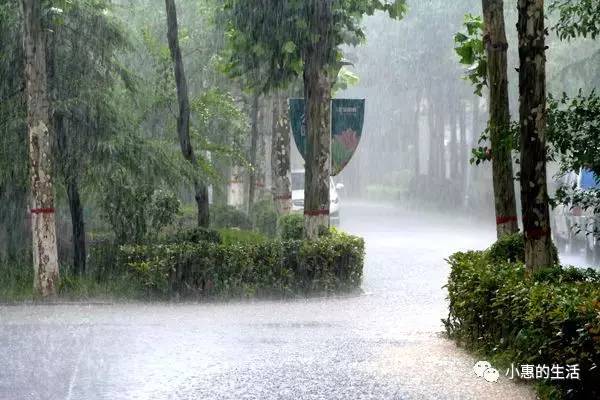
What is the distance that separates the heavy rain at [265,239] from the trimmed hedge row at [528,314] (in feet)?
0.10

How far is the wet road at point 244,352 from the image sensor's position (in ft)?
32.5

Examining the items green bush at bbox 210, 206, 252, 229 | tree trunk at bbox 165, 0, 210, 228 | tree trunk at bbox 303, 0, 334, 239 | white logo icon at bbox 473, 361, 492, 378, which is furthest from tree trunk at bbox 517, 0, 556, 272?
green bush at bbox 210, 206, 252, 229

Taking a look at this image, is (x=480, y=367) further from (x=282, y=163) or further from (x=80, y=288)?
(x=282, y=163)

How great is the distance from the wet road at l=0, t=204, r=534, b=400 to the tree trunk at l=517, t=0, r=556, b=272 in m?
1.78

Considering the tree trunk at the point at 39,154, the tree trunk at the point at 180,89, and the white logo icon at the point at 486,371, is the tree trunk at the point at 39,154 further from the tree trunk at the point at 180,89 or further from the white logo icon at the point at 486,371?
the white logo icon at the point at 486,371

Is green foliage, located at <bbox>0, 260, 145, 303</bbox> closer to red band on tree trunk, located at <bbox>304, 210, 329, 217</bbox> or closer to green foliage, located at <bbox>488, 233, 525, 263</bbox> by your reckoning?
red band on tree trunk, located at <bbox>304, 210, 329, 217</bbox>

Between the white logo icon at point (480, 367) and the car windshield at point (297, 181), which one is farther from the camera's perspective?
the car windshield at point (297, 181)

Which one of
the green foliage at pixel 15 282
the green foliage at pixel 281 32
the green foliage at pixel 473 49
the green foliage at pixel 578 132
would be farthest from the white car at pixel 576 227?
the green foliage at pixel 15 282

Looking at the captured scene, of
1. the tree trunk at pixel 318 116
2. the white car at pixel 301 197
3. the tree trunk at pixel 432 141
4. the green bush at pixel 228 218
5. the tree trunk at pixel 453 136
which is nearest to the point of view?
the tree trunk at pixel 318 116

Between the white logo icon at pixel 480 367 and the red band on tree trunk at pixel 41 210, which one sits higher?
the red band on tree trunk at pixel 41 210

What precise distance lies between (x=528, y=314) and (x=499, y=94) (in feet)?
20.6

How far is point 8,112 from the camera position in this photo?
20.6m

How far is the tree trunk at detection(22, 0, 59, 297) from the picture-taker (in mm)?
18781

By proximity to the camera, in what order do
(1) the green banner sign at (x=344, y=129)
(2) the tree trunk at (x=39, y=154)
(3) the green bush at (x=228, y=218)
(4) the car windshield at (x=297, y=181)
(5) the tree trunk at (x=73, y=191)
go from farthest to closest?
(4) the car windshield at (x=297, y=181) → (3) the green bush at (x=228, y=218) → (1) the green banner sign at (x=344, y=129) → (5) the tree trunk at (x=73, y=191) → (2) the tree trunk at (x=39, y=154)
